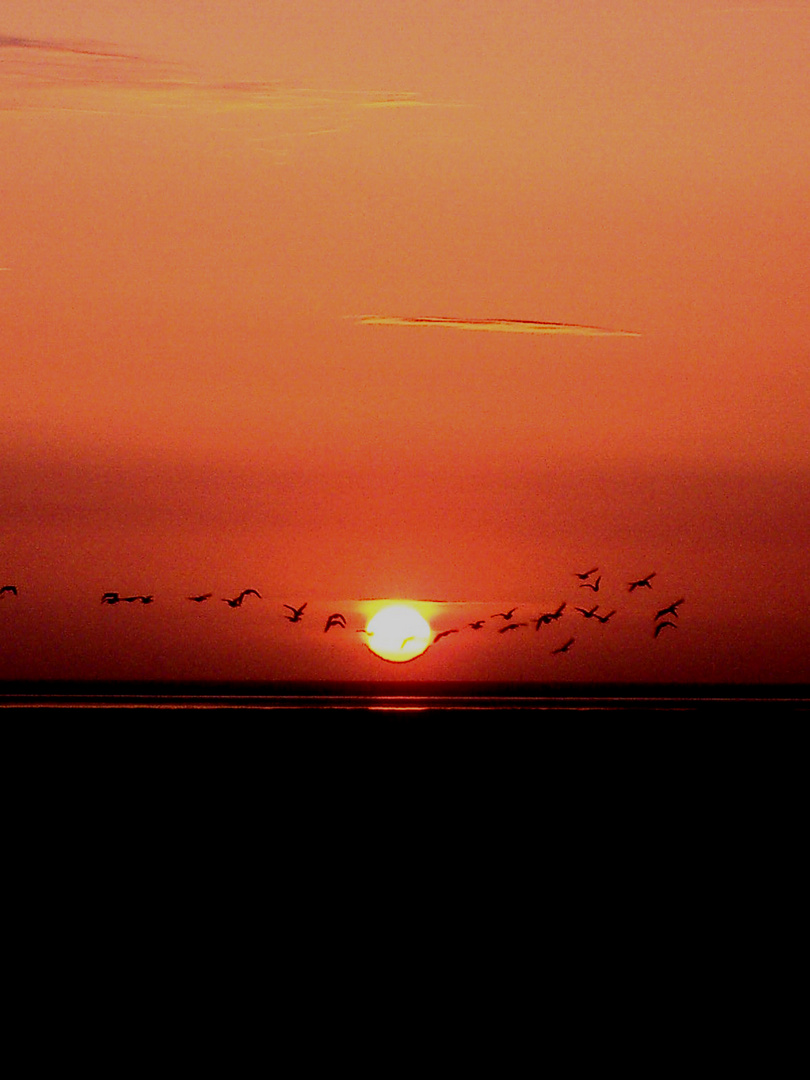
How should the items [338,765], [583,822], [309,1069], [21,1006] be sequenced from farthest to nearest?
[338,765] < [583,822] < [21,1006] < [309,1069]

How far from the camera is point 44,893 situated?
43.7 ft

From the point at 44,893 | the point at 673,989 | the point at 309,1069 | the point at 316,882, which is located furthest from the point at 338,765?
the point at 309,1069

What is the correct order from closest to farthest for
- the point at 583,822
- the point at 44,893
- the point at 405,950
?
the point at 405,950 → the point at 44,893 → the point at 583,822

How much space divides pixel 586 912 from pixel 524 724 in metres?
16.1

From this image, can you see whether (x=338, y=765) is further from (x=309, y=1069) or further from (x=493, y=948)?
(x=309, y=1069)

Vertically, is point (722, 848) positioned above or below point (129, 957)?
above

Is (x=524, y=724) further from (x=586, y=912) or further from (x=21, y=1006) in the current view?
(x=21, y=1006)

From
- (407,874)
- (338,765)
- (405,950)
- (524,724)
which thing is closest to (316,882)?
(407,874)

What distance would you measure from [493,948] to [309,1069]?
123 inches

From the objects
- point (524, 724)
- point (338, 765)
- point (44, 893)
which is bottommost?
point (44, 893)

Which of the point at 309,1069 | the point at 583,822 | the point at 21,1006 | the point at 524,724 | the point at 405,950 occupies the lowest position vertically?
the point at 309,1069

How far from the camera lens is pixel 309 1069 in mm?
9750

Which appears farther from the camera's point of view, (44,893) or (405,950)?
(44,893)

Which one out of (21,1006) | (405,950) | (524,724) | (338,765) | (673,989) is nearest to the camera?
(21,1006)
